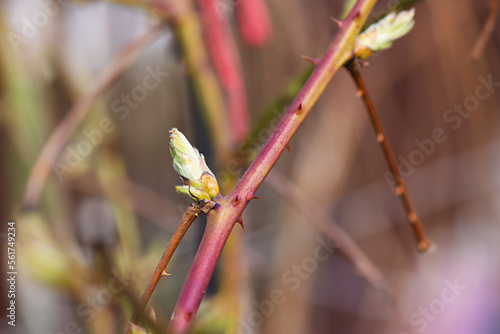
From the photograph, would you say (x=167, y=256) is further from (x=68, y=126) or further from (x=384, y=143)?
(x=68, y=126)

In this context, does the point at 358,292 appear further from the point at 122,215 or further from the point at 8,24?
the point at 8,24

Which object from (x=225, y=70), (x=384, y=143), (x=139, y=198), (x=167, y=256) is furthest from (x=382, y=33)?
(x=139, y=198)

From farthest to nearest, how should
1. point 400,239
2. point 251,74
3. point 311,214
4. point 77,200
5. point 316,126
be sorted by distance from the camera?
point 400,239 → point 251,74 → point 316,126 → point 77,200 → point 311,214

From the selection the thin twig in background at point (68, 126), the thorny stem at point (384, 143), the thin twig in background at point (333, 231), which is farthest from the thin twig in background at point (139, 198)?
the thorny stem at point (384, 143)

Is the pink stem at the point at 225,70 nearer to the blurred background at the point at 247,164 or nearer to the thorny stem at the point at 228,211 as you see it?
the blurred background at the point at 247,164

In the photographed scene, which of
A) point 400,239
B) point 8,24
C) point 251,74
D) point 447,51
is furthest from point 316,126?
point 8,24

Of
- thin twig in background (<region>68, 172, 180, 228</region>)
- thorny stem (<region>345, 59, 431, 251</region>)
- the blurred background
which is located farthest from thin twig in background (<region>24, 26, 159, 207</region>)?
thorny stem (<region>345, 59, 431, 251</region>)
